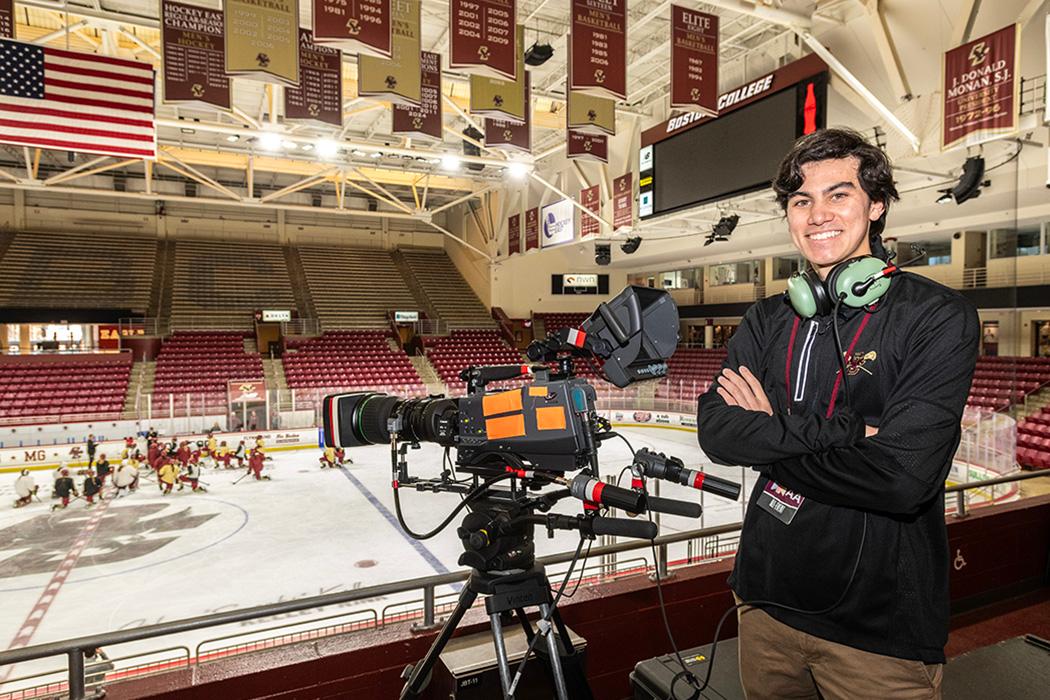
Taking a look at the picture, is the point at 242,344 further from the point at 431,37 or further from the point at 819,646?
the point at 819,646

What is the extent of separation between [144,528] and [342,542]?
10.3 feet

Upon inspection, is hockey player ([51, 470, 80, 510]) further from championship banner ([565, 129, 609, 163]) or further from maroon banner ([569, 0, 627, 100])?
maroon banner ([569, 0, 627, 100])

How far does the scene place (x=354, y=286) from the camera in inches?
1030

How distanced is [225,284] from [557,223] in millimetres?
15196

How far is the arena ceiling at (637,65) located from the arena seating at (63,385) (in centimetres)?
515

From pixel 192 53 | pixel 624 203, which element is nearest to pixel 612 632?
pixel 192 53

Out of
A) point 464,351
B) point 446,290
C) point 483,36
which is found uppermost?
point 483,36

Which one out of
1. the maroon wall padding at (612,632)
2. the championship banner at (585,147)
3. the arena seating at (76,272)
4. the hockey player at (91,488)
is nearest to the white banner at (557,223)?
the championship banner at (585,147)

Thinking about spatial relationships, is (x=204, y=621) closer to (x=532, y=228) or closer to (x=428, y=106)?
(x=428, y=106)

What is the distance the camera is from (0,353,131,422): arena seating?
14.7 m

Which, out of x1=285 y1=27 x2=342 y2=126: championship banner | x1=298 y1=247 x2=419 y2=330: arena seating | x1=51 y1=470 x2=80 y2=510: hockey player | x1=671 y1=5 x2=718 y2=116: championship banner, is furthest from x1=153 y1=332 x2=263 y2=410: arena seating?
x1=671 y1=5 x2=718 y2=116: championship banner

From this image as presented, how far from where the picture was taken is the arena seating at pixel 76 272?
68.0 feet

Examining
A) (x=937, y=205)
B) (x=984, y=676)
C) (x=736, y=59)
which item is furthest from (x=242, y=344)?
(x=984, y=676)

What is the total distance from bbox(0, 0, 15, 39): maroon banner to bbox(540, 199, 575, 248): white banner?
11.4 metres
